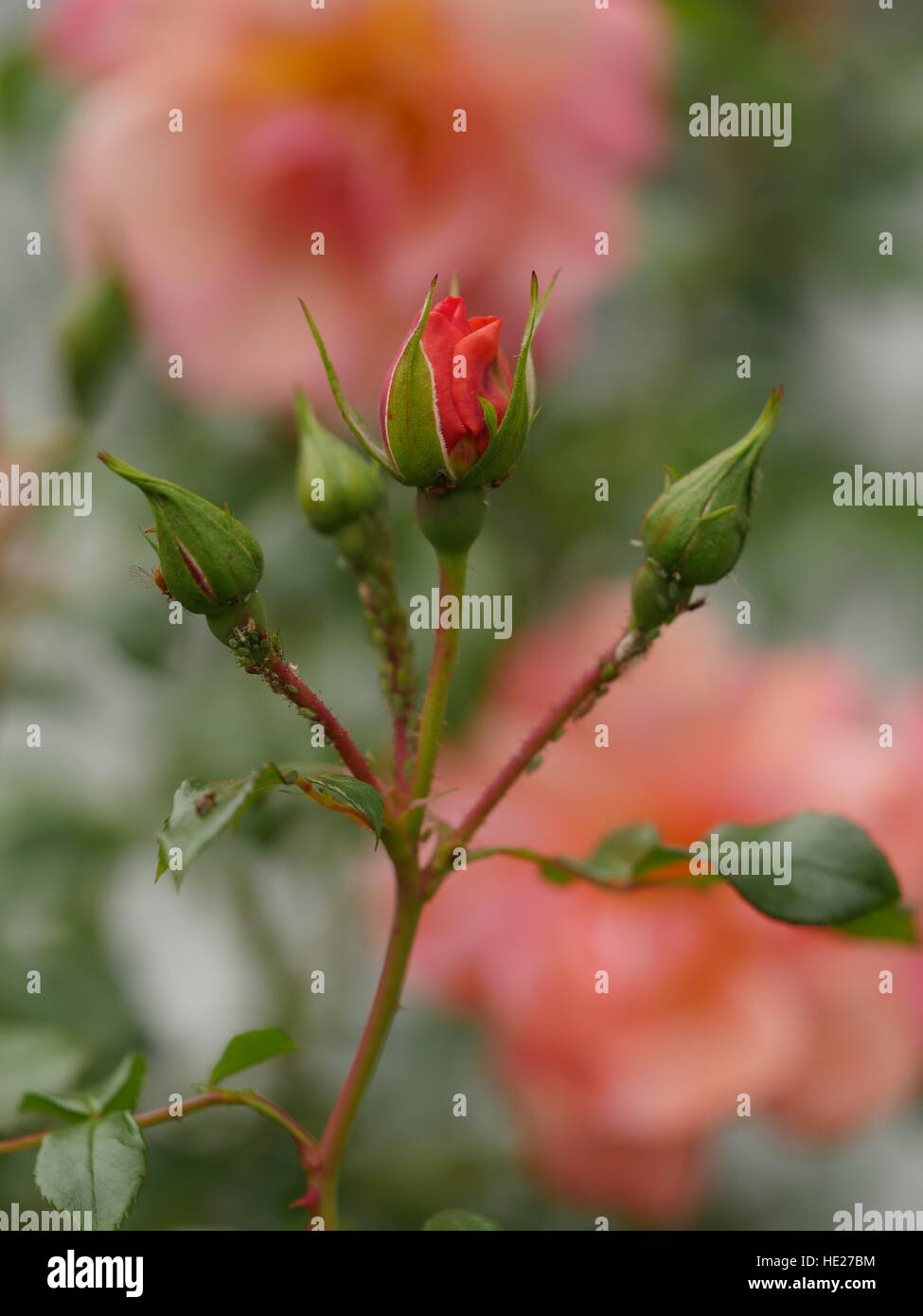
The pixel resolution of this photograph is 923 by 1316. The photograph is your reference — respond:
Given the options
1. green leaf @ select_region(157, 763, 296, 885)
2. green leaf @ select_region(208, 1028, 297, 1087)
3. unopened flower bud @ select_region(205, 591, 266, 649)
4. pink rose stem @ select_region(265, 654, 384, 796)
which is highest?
unopened flower bud @ select_region(205, 591, 266, 649)

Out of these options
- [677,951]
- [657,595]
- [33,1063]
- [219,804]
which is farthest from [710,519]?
[677,951]

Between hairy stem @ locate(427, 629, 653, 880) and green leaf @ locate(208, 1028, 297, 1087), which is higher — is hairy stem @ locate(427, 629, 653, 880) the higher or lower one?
the higher one

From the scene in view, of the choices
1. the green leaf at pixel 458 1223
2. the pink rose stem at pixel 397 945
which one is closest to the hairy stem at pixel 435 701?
the pink rose stem at pixel 397 945

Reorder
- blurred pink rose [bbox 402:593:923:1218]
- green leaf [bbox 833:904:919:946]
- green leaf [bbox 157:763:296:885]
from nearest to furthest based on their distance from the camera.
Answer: green leaf [bbox 157:763:296:885] < green leaf [bbox 833:904:919:946] < blurred pink rose [bbox 402:593:923:1218]

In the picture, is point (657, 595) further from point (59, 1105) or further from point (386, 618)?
point (59, 1105)

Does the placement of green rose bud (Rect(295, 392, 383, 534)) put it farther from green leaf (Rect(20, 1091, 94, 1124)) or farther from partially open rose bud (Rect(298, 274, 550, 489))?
green leaf (Rect(20, 1091, 94, 1124))

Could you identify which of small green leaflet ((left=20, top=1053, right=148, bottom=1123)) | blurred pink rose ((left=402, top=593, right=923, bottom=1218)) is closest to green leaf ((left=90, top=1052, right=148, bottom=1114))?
small green leaflet ((left=20, top=1053, right=148, bottom=1123))

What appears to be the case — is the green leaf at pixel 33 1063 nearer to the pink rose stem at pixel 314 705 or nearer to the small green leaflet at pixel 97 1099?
the small green leaflet at pixel 97 1099
